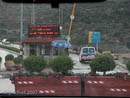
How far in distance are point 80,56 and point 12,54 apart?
7.04 feet

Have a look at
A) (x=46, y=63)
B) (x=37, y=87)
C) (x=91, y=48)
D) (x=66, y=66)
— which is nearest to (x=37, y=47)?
(x=46, y=63)

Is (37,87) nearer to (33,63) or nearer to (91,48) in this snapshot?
(33,63)

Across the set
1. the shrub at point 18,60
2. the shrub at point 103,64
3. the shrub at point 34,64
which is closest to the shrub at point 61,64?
the shrub at point 34,64

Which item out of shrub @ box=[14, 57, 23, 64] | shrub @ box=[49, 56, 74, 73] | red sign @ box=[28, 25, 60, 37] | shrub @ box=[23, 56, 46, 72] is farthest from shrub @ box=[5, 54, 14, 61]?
shrub @ box=[49, 56, 74, 73]

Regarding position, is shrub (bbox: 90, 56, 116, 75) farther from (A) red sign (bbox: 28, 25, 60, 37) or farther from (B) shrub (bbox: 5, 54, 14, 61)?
(B) shrub (bbox: 5, 54, 14, 61)

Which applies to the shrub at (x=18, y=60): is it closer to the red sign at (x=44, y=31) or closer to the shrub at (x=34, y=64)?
the shrub at (x=34, y=64)

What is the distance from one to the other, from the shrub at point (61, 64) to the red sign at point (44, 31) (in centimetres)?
61

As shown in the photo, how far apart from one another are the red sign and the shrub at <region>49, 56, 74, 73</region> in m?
0.61

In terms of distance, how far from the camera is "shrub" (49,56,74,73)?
4797mm

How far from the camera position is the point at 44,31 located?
5379 mm

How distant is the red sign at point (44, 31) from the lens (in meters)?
5.34

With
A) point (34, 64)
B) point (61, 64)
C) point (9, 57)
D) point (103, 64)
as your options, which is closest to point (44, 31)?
point (34, 64)

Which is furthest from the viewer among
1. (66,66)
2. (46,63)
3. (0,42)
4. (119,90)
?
(0,42)

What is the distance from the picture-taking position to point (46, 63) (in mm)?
5168
